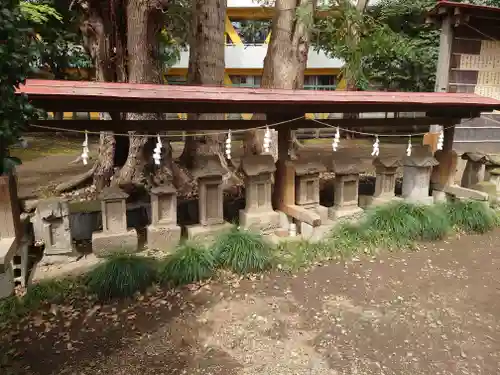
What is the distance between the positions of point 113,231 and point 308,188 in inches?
130

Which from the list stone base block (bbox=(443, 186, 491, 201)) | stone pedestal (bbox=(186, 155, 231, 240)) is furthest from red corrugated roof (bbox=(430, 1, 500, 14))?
stone pedestal (bbox=(186, 155, 231, 240))

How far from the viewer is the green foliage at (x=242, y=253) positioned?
558 centimetres

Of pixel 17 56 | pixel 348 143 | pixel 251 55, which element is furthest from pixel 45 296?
pixel 251 55

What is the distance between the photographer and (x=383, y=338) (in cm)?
439

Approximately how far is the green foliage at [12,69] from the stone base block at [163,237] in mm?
3176

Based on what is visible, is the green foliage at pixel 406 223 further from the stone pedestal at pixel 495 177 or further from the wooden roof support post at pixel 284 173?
the stone pedestal at pixel 495 177

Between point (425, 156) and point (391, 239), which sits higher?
point (425, 156)

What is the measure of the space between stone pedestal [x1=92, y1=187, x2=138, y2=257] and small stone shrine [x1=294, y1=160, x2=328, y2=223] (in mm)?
2837

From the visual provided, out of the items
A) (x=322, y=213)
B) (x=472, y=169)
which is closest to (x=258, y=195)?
(x=322, y=213)

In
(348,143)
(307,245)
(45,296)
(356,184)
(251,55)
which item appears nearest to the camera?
(45,296)

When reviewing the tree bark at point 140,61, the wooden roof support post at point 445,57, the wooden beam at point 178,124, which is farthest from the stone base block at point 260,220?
the wooden roof support post at point 445,57

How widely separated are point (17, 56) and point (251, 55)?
2234cm

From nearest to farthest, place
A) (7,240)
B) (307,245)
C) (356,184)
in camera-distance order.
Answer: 1. (7,240)
2. (307,245)
3. (356,184)

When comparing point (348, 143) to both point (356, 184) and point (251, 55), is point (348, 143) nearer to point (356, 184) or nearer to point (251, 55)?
point (251, 55)
